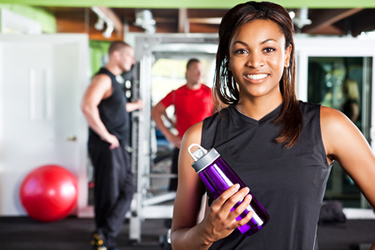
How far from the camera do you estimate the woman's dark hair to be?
89 cm

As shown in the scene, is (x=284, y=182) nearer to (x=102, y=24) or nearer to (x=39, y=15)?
(x=102, y=24)

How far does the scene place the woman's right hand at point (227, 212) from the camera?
75cm

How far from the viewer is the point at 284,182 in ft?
2.84

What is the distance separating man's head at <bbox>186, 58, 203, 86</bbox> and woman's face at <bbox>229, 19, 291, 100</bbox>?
256 centimetres

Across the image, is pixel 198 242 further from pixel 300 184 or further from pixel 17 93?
pixel 17 93

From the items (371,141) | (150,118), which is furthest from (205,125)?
(371,141)

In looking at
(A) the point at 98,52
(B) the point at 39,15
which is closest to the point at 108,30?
(B) the point at 39,15

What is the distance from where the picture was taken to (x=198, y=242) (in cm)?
86

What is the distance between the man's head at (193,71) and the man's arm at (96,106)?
2.12 feet

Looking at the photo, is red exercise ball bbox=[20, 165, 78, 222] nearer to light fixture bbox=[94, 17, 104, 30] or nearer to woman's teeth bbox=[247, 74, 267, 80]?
light fixture bbox=[94, 17, 104, 30]

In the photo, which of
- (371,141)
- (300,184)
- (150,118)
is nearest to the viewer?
(300,184)

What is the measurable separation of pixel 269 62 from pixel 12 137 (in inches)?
165

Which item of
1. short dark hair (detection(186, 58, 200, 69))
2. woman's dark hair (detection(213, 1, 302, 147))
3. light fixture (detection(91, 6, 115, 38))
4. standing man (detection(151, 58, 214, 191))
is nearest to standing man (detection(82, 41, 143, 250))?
standing man (detection(151, 58, 214, 191))

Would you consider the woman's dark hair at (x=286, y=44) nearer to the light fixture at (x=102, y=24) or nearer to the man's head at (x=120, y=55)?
the man's head at (x=120, y=55)
